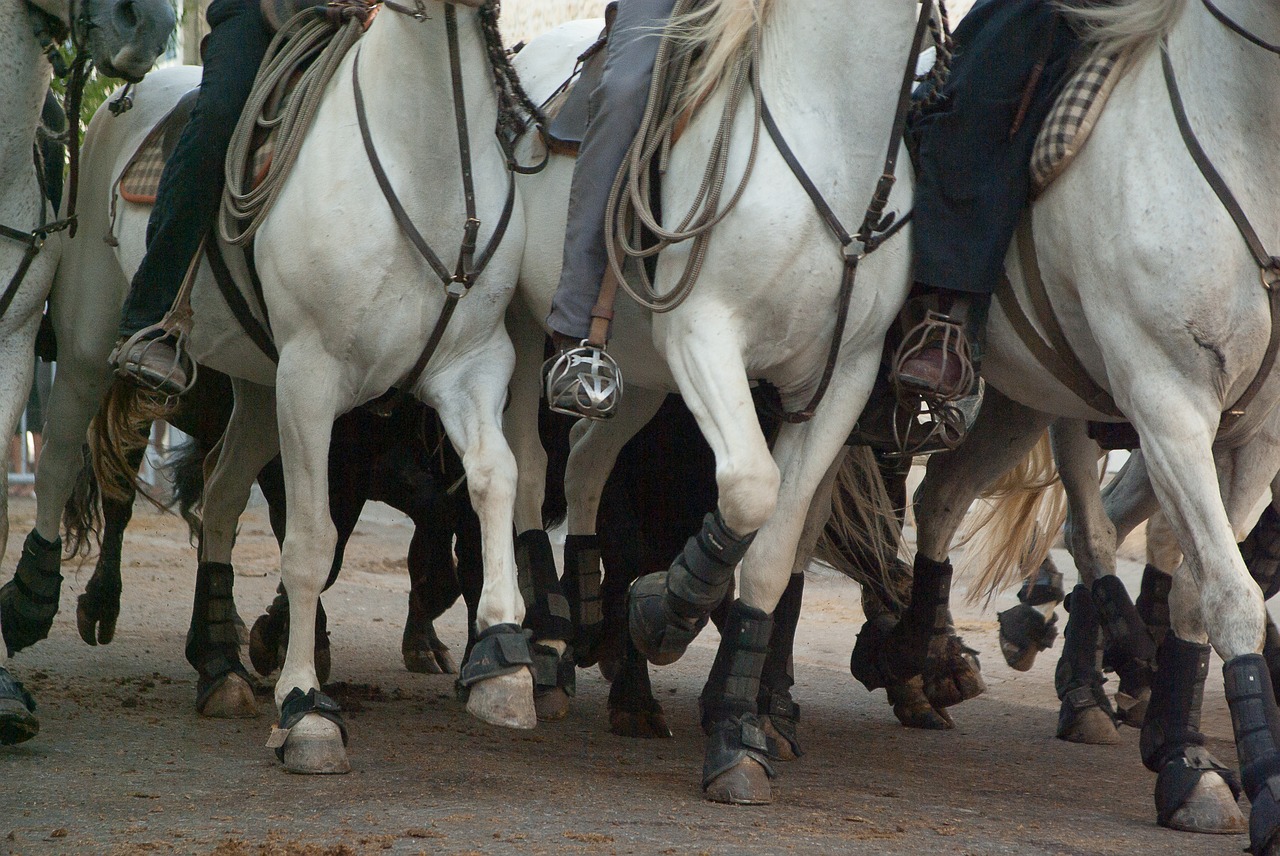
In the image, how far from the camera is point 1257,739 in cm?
353

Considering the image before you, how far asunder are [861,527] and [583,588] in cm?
132

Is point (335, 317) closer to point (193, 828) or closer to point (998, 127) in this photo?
point (193, 828)

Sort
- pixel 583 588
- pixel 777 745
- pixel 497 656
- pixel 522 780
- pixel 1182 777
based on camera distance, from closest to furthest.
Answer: pixel 497 656 → pixel 1182 777 → pixel 522 780 → pixel 777 745 → pixel 583 588

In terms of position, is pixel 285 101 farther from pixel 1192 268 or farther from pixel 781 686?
pixel 1192 268

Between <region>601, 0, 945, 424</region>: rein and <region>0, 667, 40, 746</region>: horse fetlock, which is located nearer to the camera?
<region>601, 0, 945, 424</region>: rein

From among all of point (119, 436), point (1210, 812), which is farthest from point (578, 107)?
point (119, 436)

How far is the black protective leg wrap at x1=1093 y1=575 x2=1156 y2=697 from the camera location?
5043 mm

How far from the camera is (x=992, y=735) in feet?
18.0

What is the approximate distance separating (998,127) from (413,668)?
3602mm

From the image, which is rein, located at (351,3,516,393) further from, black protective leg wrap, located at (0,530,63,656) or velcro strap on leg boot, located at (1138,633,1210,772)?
velcro strap on leg boot, located at (1138,633,1210,772)

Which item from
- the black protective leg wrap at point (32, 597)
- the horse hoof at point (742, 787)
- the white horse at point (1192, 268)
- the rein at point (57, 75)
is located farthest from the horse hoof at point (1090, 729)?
the rein at point (57, 75)

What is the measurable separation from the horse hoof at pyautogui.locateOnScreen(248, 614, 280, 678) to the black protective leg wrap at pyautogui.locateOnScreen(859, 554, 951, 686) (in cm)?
239

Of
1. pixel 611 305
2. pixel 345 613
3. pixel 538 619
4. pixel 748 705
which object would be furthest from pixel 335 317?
pixel 345 613

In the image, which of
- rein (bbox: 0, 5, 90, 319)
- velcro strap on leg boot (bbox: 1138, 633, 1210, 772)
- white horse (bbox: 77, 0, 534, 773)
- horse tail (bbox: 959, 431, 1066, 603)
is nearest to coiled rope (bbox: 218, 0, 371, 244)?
white horse (bbox: 77, 0, 534, 773)
